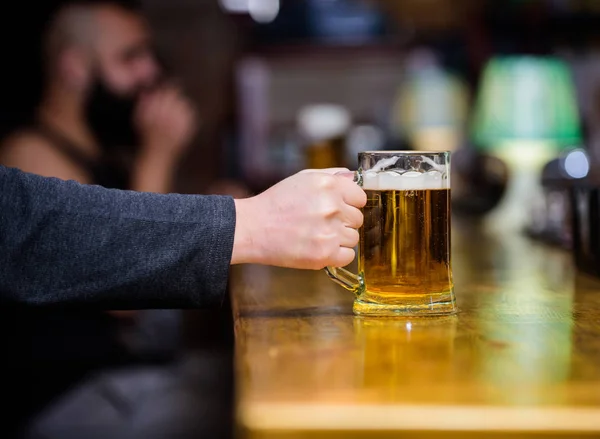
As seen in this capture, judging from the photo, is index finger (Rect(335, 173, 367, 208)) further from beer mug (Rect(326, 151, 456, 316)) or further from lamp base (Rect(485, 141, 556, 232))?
lamp base (Rect(485, 141, 556, 232))

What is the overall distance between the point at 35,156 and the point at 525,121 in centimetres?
167

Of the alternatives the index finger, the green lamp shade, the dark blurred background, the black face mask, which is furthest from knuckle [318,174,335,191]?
the black face mask

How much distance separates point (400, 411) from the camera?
25.8 inches

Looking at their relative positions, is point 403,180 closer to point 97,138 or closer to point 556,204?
point 556,204

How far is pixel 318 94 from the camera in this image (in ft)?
21.2

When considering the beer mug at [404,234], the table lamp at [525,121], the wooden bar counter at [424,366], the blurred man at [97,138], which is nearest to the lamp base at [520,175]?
the table lamp at [525,121]

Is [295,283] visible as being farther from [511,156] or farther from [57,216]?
[511,156]

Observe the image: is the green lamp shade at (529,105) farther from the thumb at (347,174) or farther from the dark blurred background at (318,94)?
the thumb at (347,174)

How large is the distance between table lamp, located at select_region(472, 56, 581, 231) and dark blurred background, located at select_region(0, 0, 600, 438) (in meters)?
0.03

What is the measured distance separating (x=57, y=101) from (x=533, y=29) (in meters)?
2.35

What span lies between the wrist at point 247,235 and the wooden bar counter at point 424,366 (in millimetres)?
81

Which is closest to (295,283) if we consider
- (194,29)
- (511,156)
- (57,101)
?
(511,156)

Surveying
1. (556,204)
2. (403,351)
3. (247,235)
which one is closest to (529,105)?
(556,204)

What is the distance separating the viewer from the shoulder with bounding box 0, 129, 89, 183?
10.0 ft
